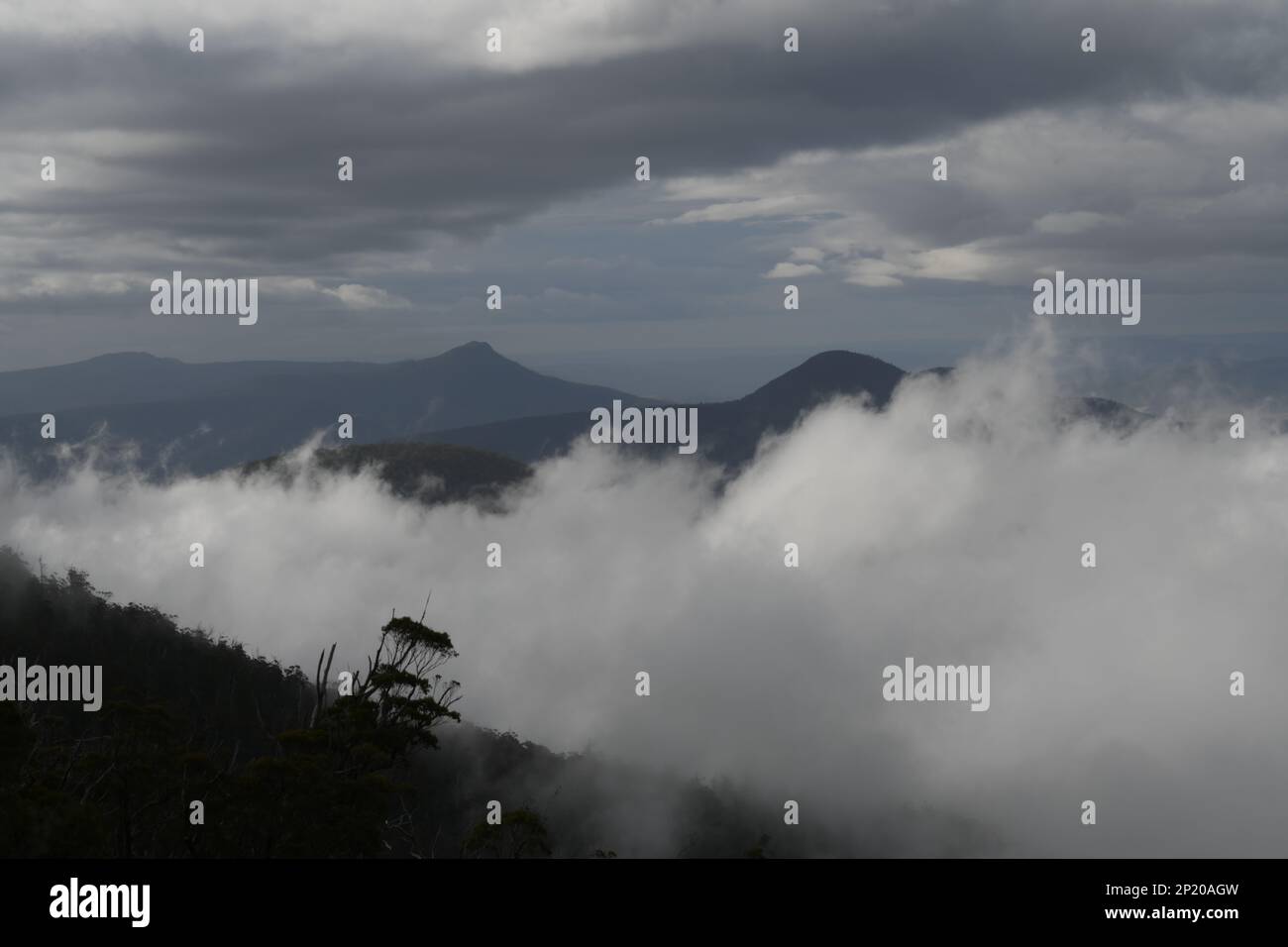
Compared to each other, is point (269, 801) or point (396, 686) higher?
point (396, 686)

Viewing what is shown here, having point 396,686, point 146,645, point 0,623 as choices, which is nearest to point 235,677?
point 146,645

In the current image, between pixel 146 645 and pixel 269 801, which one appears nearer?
pixel 269 801
